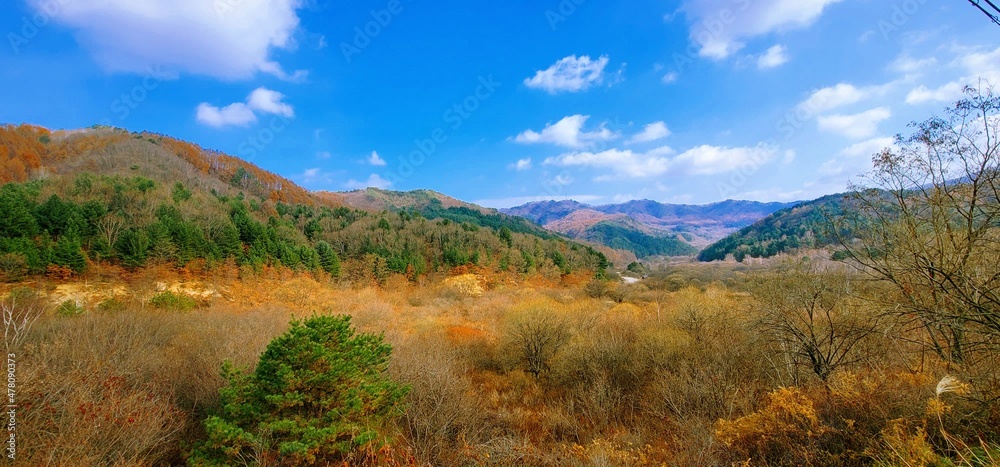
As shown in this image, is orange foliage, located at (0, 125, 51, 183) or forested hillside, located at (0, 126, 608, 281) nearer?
forested hillside, located at (0, 126, 608, 281)

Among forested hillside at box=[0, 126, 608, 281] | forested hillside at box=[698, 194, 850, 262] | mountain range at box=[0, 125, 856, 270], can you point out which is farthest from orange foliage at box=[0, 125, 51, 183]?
forested hillside at box=[698, 194, 850, 262]

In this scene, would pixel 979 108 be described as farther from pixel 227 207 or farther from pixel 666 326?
pixel 227 207

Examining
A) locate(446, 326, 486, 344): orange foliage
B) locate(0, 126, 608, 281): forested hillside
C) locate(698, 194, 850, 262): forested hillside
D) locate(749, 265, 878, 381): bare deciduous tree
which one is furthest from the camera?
locate(698, 194, 850, 262): forested hillside

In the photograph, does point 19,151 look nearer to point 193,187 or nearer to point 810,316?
point 193,187

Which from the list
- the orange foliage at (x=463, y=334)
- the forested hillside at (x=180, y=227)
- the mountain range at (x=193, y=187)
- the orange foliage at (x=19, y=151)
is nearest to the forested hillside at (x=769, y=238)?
the mountain range at (x=193, y=187)

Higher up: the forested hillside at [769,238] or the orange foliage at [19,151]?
the orange foliage at [19,151]

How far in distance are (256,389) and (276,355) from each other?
0.77 meters

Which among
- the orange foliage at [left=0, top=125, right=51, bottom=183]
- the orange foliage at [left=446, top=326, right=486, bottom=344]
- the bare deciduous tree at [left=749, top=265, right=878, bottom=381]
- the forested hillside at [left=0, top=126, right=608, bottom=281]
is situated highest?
the orange foliage at [left=0, top=125, right=51, bottom=183]

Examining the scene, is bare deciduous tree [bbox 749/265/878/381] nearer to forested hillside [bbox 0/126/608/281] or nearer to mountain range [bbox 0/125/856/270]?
mountain range [bbox 0/125/856/270]

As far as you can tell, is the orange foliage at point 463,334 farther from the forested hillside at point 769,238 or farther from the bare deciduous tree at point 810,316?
the forested hillside at point 769,238

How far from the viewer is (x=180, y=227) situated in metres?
40.4

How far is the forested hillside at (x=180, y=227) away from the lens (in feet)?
119

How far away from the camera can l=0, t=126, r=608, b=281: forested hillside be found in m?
36.3

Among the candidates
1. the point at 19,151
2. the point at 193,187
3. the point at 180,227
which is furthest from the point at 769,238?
the point at 19,151
